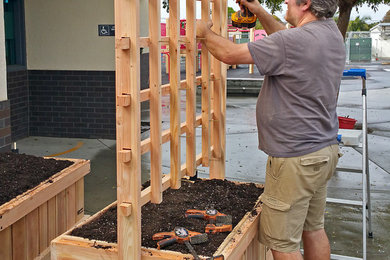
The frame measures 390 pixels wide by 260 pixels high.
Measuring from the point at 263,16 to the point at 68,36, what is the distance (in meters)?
5.66

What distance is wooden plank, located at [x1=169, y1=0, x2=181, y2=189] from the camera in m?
3.36

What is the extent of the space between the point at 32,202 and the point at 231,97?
12055 mm

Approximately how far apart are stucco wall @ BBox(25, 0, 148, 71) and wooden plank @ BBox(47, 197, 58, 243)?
15.6 feet

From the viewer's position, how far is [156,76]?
10.4ft

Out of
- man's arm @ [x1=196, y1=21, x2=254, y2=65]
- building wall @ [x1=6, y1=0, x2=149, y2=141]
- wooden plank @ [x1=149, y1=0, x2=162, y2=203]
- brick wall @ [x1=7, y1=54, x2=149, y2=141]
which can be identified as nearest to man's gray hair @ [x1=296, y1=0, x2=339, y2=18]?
man's arm @ [x1=196, y1=21, x2=254, y2=65]

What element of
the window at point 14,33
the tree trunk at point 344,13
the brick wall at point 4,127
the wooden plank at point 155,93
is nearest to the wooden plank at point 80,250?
the wooden plank at point 155,93

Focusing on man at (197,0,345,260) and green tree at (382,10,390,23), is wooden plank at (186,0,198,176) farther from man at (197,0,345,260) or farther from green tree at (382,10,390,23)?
green tree at (382,10,390,23)

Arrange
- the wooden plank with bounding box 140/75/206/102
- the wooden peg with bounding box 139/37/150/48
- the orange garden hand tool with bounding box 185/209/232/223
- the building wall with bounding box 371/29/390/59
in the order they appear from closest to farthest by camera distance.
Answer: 1. the wooden peg with bounding box 139/37/150/48
2. the wooden plank with bounding box 140/75/206/102
3. the orange garden hand tool with bounding box 185/209/232/223
4. the building wall with bounding box 371/29/390/59

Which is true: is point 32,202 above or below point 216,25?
below

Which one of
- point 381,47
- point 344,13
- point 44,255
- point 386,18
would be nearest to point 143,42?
point 44,255

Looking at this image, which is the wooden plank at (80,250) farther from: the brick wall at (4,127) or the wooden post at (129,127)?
the brick wall at (4,127)

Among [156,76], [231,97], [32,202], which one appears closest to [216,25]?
[156,76]

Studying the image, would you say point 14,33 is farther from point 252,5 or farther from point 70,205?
point 252,5

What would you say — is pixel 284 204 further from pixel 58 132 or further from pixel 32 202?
pixel 58 132
